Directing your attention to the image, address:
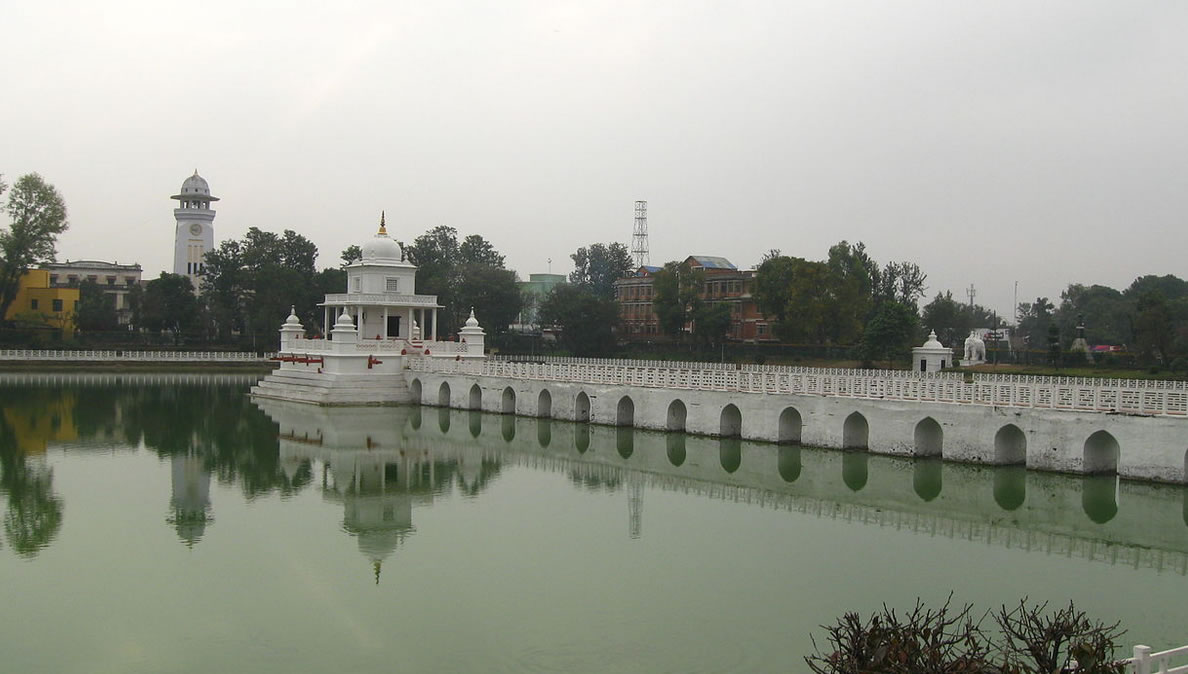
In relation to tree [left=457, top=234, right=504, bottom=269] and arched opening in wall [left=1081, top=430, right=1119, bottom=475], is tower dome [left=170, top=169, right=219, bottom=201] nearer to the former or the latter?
tree [left=457, top=234, right=504, bottom=269]

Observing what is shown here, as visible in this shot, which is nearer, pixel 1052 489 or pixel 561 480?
pixel 1052 489

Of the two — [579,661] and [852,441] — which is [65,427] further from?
[579,661]

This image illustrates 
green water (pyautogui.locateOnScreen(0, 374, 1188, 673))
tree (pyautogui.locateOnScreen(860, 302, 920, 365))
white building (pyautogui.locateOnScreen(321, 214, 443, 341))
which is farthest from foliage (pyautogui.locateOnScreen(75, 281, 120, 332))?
tree (pyautogui.locateOnScreen(860, 302, 920, 365))

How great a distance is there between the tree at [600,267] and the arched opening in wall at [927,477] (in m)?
62.6

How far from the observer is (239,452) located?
28.6 m

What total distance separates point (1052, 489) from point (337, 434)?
2092 centimetres

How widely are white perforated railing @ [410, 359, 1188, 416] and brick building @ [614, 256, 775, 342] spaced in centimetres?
2435

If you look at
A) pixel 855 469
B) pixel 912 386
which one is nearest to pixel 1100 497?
pixel 855 469

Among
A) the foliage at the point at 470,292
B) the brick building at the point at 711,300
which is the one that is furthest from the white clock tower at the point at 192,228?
the brick building at the point at 711,300

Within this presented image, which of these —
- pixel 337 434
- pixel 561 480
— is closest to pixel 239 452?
pixel 337 434

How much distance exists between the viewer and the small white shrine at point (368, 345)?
40.8 m

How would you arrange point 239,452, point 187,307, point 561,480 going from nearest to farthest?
1. point 561,480
2. point 239,452
3. point 187,307

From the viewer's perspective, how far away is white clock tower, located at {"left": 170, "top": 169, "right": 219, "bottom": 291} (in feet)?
297

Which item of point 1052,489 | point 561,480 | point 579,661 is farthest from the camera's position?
point 561,480
